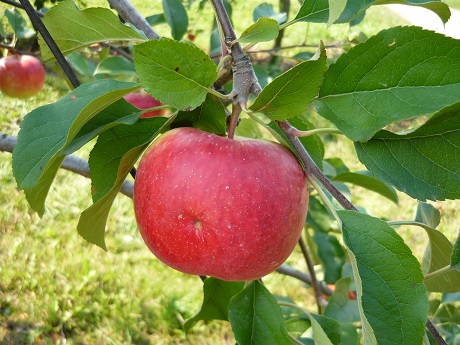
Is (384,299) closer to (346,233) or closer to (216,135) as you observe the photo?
(346,233)

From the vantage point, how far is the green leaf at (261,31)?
25.5 inches

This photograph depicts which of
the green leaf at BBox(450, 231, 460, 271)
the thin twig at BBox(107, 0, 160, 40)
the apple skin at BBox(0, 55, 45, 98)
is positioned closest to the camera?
the green leaf at BBox(450, 231, 460, 271)

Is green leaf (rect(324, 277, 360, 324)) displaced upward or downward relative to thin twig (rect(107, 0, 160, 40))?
downward

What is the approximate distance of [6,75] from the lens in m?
2.10

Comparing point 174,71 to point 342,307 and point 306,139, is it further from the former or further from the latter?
point 342,307

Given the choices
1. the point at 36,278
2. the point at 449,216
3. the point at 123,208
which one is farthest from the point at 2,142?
the point at 449,216

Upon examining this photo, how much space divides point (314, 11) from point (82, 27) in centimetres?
31

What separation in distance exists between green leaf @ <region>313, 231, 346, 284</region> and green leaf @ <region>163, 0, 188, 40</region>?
2.26 feet

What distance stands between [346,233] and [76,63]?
1332 mm

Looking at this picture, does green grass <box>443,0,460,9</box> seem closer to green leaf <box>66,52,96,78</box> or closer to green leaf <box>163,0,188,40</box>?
green leaf <box>163,0,188,40</box>

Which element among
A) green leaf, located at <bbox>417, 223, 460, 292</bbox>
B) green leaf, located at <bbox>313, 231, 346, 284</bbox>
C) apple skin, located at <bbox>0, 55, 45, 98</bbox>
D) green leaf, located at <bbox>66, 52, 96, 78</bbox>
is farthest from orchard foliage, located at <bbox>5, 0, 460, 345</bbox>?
apple skin, located at <bbox>0, 55, 45, 98</bbox>

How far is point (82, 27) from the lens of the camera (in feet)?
2.41

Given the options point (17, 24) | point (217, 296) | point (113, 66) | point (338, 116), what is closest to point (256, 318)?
point (217, 296)

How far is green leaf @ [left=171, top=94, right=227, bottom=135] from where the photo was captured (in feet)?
2.24
